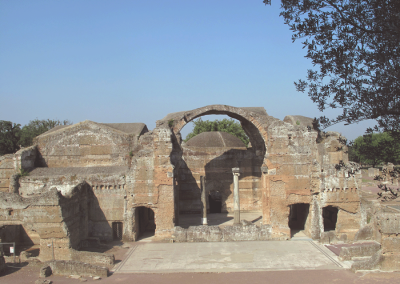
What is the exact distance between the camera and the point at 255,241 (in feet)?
51.5

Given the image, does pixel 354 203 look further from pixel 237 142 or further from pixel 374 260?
pixel 237 142

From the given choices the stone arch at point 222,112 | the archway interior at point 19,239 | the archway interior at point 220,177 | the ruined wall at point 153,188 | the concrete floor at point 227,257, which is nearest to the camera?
the concrete floor at point 227,257

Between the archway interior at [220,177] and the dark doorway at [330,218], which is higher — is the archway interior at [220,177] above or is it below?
above

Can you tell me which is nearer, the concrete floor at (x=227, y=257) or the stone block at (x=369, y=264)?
the stone block at (x=369, y=264)

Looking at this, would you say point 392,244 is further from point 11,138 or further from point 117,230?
point 11,138

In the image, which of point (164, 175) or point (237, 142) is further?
point (237, 142)

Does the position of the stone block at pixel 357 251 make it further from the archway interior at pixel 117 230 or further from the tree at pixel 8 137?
the tree at pixel 8 137

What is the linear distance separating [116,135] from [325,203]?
11.1 meters

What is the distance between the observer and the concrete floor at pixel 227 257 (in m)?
12.4

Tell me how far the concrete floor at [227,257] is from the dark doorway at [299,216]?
225 cm

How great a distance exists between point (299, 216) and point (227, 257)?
21.5 ft

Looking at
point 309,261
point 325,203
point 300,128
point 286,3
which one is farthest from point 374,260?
point 286,3

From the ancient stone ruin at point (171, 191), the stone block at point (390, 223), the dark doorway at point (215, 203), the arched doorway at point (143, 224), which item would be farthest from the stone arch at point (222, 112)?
the dark doorway at point (215, 203)

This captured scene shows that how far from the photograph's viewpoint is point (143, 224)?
18.3 meters
